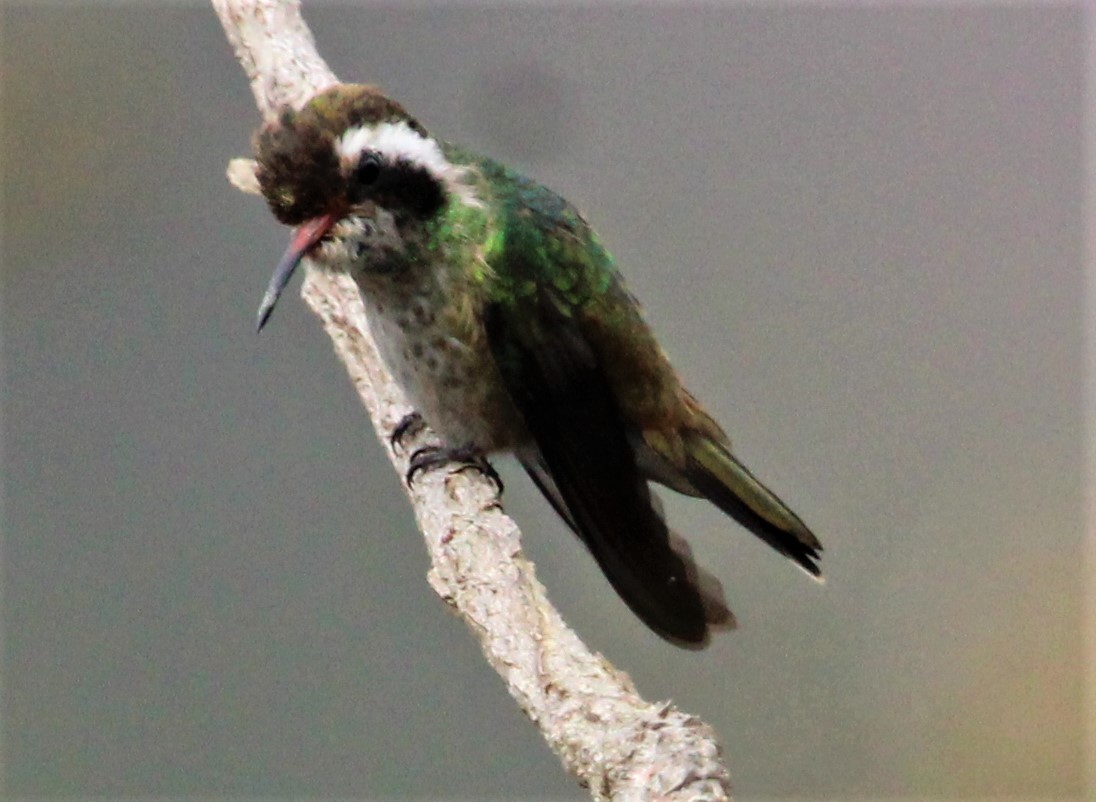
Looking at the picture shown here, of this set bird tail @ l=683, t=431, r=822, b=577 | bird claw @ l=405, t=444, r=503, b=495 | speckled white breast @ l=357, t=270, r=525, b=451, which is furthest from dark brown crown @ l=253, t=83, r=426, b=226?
bird tail @ l=683, t=431, r=822, b=577

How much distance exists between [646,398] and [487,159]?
48 cm

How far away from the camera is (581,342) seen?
6.64ft

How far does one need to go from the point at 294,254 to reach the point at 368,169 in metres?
0.17

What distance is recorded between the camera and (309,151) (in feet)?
5.74

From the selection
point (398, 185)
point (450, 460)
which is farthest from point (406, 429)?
point (398, 185)

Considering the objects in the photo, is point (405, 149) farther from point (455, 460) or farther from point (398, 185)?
point (455, 460)

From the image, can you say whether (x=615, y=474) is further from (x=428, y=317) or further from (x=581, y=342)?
(x=428, y=317)

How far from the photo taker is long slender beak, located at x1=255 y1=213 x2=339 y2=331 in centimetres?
169

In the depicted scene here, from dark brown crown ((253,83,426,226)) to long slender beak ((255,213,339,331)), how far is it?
15mm

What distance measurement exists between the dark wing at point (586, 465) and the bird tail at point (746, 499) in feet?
0.59

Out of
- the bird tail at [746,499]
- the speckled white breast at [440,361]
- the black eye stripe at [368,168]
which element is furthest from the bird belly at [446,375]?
the bird tail at [746,499]

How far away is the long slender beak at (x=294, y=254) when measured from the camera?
5.55 feet

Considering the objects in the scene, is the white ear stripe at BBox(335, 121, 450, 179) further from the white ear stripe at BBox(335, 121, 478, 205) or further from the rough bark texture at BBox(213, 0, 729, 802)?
the rough bark texture at BBox(213, 0, 729, 802)

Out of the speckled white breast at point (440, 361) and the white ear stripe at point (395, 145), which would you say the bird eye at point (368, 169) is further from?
the speckled white breast at point (440, 361)
